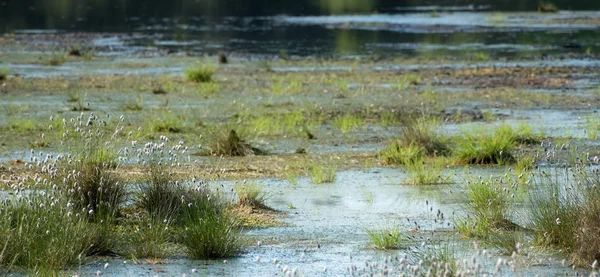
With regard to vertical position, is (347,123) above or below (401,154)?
below

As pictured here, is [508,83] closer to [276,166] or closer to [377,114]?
[377,114]

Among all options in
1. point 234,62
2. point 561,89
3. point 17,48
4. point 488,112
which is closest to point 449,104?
point 488,112

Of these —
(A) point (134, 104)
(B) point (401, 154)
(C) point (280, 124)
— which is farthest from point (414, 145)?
(A) point (134, 104)

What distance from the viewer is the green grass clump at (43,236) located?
8688mm

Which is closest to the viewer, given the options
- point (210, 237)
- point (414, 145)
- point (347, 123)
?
point (210, 237)

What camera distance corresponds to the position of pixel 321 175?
13695 mm

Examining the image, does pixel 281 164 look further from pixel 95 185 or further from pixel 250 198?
pixel 95 185

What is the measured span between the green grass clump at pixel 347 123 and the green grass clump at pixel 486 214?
299 inches

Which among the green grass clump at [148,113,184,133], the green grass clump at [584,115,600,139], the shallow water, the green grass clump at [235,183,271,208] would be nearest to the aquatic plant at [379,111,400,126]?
the green grass clump at [584,115,600,139]

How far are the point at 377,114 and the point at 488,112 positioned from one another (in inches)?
72.6

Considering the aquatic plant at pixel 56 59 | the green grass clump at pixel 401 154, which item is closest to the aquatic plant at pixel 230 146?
the green grass clump at pixel 401 154

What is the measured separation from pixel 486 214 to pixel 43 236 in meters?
3.59

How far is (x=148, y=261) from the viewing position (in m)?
9.38

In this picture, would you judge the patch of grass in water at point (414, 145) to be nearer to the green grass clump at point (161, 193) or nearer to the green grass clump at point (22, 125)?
the green grass clump at point (161, 193)
